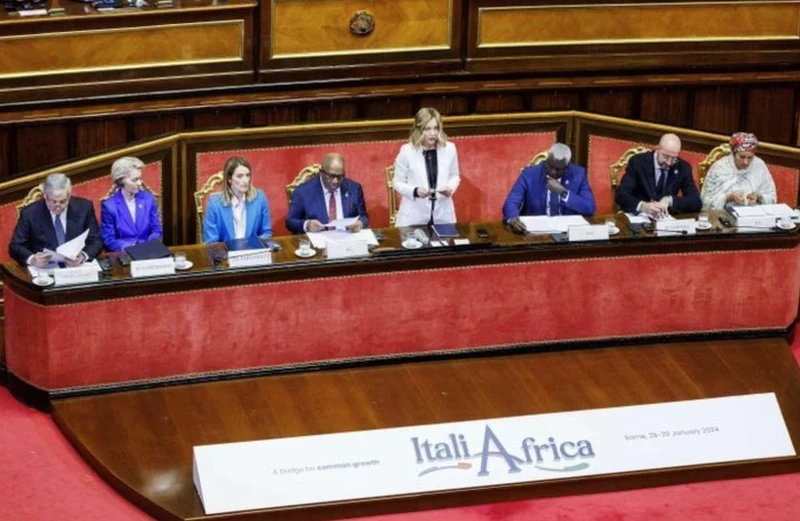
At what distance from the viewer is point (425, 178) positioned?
33.1ft

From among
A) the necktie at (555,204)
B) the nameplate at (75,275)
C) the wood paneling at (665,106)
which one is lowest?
the nameplate at (75,275)

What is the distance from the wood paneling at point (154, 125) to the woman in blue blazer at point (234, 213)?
4.06ft

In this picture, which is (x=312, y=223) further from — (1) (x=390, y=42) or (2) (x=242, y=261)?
(1) (x=390, y=42)

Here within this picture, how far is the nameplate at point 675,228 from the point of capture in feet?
31.7

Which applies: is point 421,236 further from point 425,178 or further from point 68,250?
point 68,250

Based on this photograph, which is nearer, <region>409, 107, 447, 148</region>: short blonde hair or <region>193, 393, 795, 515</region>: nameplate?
<region>193, 393, 795, 515</region>: nameplate

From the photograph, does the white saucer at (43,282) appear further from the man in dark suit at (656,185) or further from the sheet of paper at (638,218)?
the man in dark suit at (656,185)

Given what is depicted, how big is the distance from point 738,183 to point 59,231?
3.52 metres

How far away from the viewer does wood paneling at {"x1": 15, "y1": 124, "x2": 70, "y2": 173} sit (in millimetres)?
10531

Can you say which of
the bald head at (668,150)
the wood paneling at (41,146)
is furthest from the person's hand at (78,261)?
the bald head at (668,150)

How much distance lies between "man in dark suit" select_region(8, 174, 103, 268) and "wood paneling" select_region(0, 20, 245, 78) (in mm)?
1260

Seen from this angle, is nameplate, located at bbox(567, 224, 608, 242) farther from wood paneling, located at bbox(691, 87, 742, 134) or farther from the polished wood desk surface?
wood paneling, located at bbox(691, 87, 742, 134)

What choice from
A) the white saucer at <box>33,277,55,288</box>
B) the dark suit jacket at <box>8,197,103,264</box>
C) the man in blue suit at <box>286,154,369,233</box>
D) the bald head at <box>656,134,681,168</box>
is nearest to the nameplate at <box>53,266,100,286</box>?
the white saucer at <box>33,277,55,288</box>

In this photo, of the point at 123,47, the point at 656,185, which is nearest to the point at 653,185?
the point at 656,185
